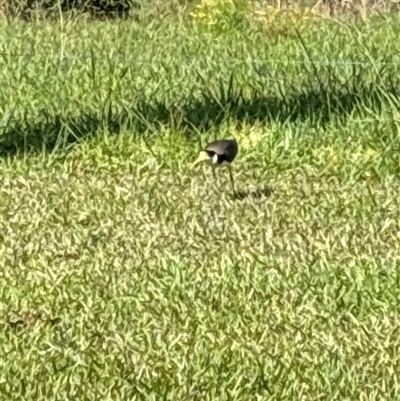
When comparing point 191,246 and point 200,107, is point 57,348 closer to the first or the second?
point 191,246

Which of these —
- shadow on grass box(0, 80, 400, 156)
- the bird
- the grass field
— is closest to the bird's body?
the bird

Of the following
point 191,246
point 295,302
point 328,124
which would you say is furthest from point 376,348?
point 328,124

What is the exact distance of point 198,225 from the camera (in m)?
6.97

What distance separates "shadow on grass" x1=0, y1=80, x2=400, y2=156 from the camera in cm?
879

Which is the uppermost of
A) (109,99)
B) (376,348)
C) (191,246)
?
(376,348)

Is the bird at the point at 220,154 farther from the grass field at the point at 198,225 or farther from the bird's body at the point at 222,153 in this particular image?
the grass field at the point at 198,225

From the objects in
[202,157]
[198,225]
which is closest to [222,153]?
[202,157]

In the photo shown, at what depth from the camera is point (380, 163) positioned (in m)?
8.08

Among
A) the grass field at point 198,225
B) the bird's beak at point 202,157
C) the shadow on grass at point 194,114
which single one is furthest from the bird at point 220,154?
the shadow on grass at point 194,114

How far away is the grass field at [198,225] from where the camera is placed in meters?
5.03

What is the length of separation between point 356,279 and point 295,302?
1.24 ft

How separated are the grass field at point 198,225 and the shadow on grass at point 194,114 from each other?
0.02 metres

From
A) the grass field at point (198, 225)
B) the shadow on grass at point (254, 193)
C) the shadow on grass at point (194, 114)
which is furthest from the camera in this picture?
the shadow on grass at point (194, 114)

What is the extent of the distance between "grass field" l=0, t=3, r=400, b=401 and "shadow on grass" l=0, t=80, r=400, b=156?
21 mm
